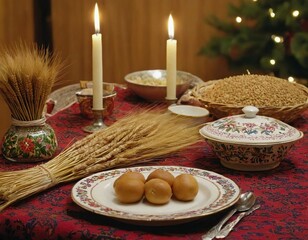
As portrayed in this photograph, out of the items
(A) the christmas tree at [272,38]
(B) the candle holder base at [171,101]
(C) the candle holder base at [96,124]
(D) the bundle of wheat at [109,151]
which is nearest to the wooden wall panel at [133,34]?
(A) the christmas tree at [272,38]

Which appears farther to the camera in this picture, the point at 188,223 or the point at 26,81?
the point at 26,81

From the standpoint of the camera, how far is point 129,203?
1.20m

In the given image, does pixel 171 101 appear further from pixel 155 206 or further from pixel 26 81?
pixel 155 206

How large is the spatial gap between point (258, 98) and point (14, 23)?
2742 millimetres

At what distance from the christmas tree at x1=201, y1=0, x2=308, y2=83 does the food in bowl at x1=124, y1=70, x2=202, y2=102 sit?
110 centimetres

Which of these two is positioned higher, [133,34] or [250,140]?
[250,140]

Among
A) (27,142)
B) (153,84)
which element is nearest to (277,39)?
(153,84)

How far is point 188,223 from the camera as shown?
1.14 meters

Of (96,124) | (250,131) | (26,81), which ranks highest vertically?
(26,81)

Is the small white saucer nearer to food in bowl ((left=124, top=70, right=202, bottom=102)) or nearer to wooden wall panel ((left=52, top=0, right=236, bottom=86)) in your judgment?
food in bowl ((left=124, top=70, right=202, bottom=102))

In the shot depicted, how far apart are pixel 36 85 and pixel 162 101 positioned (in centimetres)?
81

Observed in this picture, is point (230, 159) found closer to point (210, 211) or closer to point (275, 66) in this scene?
point (210, 211)

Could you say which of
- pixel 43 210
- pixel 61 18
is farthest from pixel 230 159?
pixel 61 18

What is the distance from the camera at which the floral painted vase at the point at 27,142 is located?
150cm
